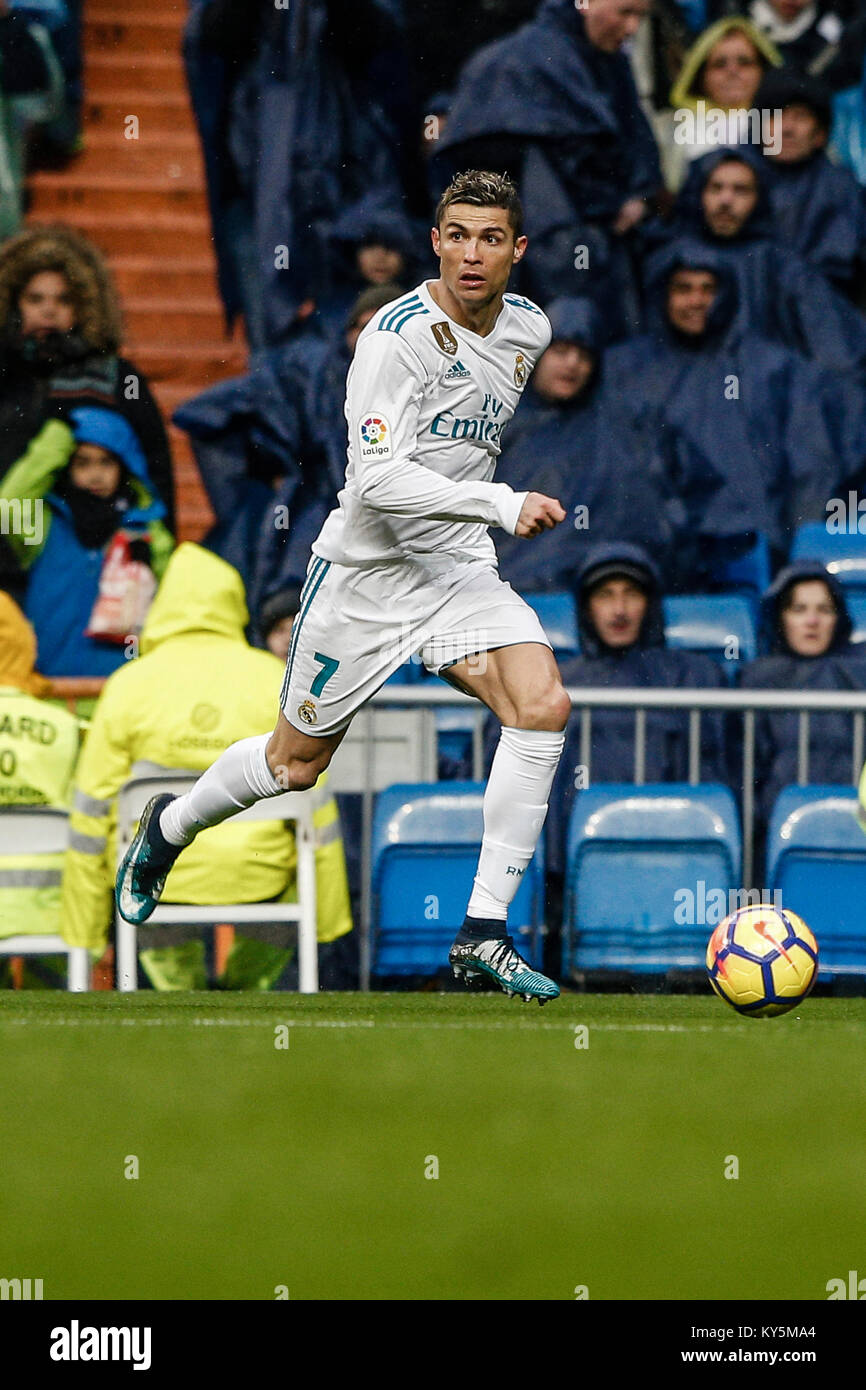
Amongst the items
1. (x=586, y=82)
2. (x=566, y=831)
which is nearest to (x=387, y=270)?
(x=586, y=82)

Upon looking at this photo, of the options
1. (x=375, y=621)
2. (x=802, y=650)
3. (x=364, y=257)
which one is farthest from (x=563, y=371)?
(x=375, y=621)

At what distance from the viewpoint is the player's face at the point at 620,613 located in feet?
24.9

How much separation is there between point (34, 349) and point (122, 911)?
12.0 ft

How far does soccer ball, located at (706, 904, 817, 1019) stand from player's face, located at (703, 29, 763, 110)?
5.25 meters

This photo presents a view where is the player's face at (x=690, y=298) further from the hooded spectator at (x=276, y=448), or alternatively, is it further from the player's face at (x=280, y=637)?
the player's face at (x=280, y=637)

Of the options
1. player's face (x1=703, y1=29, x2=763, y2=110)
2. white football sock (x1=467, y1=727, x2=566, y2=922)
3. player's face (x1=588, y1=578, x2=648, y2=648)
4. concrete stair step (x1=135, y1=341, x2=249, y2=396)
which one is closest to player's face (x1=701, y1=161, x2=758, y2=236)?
player's face (x1=703, y1=29, x2=763, y2=110)

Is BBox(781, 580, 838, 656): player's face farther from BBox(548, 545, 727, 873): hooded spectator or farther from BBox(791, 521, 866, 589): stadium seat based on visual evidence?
BBox(791, 521, 866, 589): stadium seat

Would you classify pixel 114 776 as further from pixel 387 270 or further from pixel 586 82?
pixel 586 82

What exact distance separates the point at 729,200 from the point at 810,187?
0.47 metres

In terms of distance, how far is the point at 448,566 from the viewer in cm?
534

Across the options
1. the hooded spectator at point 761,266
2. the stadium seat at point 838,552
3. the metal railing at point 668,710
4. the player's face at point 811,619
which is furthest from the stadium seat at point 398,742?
the hooded spectator at point 761,266

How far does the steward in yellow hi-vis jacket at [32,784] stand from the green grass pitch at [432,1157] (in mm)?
2056

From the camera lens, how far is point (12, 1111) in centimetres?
419

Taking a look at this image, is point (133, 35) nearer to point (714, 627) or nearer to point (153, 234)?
point (153, 234)
